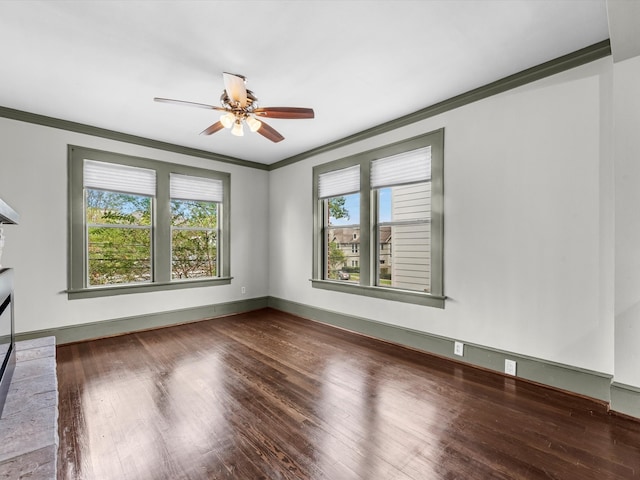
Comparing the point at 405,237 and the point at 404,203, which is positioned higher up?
the point at 404,203

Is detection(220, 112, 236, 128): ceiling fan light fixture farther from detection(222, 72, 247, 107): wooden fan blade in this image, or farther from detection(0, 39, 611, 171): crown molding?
detection(0, 39, 611, 171): crown molding

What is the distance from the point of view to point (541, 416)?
2221 millimetres

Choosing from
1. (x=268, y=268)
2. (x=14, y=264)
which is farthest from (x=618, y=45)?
(x=14, y=264)

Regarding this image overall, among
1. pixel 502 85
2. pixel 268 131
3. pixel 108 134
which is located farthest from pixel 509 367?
pixel 108 134

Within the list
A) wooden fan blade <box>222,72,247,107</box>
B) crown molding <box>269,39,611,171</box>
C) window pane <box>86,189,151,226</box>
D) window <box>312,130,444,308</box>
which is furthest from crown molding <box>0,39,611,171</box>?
wooden fan blade <box>222,72,247,107</box>

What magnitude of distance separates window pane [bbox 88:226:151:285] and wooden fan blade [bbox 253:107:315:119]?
2.93 meters

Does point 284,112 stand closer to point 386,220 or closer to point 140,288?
point 386,220

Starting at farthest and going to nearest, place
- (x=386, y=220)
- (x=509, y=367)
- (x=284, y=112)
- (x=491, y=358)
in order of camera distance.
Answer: (x=386, y=220)
(x=491, y=358)
(x=509, y=367)
(x=284, y=112)

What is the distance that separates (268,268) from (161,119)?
3.16m

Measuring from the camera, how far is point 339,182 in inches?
186

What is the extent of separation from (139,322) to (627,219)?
5451 mm

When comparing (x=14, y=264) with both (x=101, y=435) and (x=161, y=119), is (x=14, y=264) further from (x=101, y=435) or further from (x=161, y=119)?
(x=101, y=435)

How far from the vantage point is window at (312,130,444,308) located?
11.5 feet

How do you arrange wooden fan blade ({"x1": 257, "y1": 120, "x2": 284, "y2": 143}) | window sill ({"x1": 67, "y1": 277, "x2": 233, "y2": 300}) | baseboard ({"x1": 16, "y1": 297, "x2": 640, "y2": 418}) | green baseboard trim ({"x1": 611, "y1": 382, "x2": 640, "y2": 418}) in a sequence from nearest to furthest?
green baseboard trim ({"x1": 611, "y1": 382, "x2": 640, "y2": 418})
baseboard ({"x1": 16, "y1": 297, "x2": 640, "y2": 418})
wooden fan blade ({"x1": 257, "y1": 120, "x2": 284, "y2": 143})
window sill ({"x1": 67, "y1": 277, "x2": 233, "y2": 300})
